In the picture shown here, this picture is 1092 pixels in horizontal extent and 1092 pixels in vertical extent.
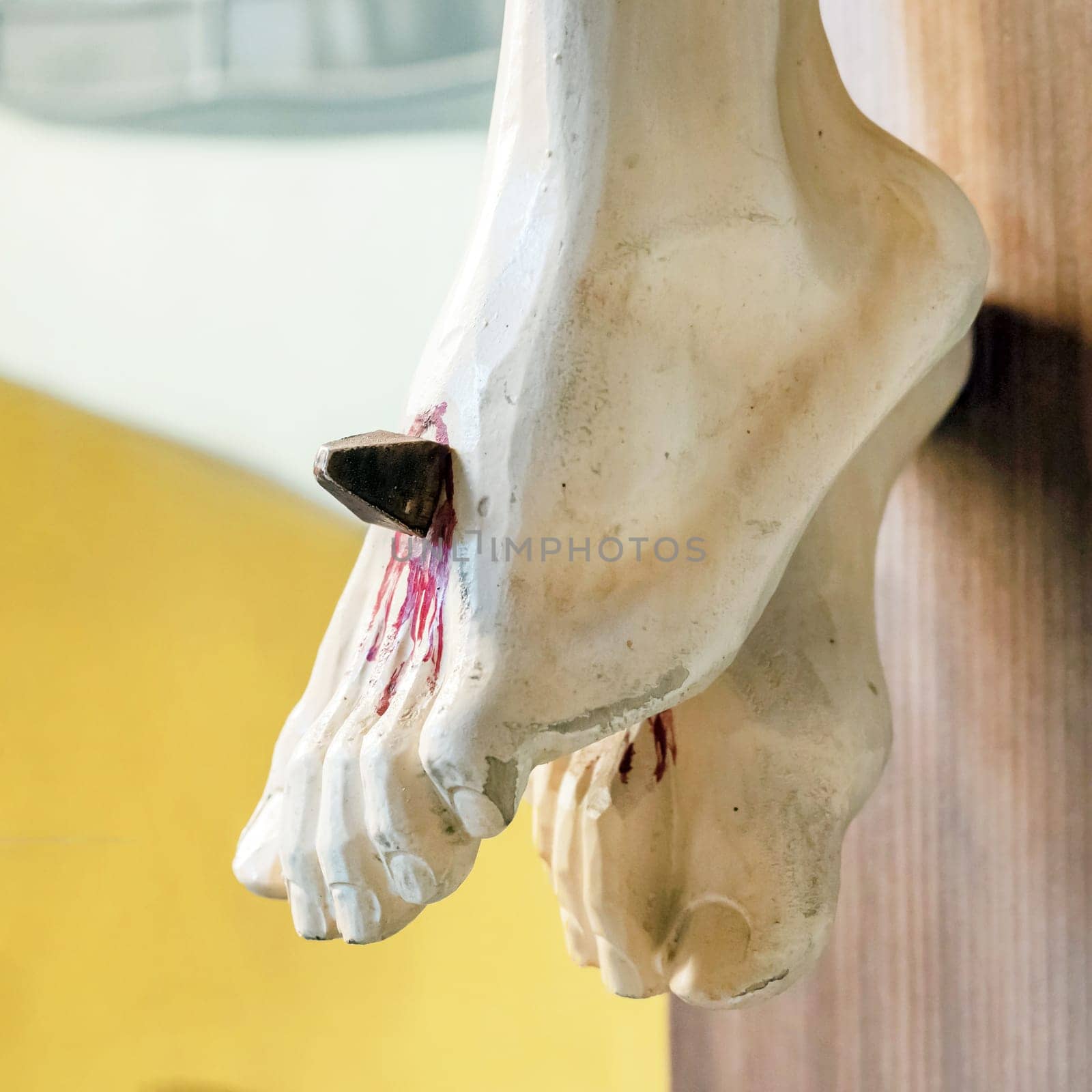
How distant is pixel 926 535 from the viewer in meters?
0.38

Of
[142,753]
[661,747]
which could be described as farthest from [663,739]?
[142,753]

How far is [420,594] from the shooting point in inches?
9.9

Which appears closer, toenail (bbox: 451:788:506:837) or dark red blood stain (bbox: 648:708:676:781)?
toenail (bbox: 451:788:506:837)

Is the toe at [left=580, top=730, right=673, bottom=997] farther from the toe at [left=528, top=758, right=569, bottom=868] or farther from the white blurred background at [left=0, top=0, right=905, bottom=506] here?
the white blurred background at [left=0, top=0, right=905, bottom=506]

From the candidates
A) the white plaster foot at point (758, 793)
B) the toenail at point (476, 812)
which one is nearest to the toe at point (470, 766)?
the toenail at point (476, 812)

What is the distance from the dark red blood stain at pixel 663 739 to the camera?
324mm

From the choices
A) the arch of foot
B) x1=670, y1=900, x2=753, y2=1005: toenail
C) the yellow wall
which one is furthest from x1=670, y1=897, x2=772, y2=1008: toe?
A: the yellow wall

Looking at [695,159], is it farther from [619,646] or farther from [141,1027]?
[141,1027]

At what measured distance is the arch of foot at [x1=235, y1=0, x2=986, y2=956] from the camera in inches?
8.8

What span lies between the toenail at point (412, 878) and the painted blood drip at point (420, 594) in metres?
0.03

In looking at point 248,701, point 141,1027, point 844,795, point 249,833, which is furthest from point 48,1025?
point 844,795

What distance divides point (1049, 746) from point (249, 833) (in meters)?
0.25

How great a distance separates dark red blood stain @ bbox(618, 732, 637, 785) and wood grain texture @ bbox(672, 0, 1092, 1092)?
123mm

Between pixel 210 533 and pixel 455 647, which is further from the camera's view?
pixel 210 533
